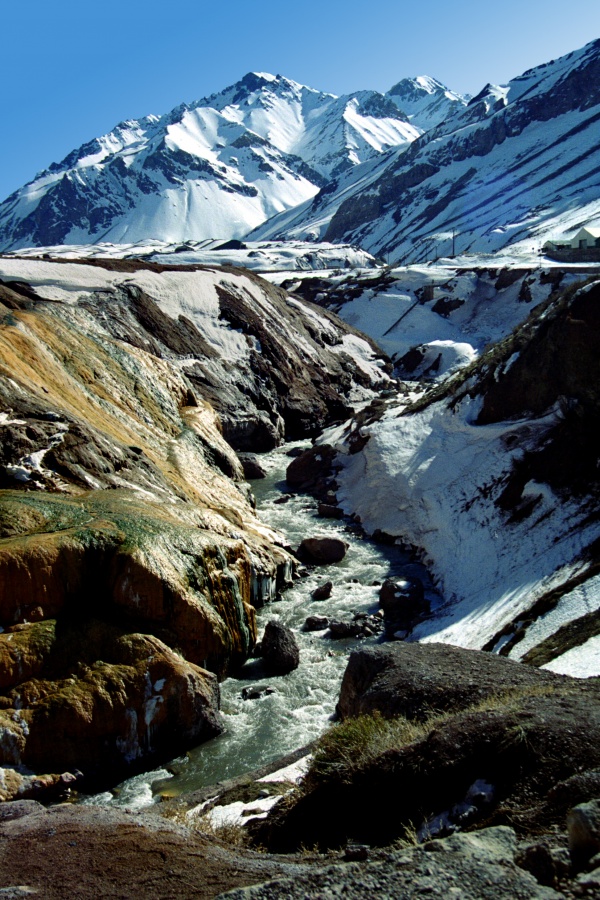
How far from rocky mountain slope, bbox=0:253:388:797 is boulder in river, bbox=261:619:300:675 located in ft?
1.59

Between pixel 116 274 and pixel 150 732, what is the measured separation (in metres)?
40.2

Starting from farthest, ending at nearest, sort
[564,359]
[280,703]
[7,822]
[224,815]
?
[564,359], [280,703], [224,815], [7,822]

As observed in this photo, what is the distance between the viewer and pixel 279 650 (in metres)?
18.3

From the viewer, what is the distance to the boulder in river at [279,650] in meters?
18.1

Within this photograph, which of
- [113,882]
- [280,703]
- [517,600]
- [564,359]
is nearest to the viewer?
[113,882]

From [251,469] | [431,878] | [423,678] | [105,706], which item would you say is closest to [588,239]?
[251,469]

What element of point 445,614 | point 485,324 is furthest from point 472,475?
point 485,324

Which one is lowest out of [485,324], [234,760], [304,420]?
[234,760]

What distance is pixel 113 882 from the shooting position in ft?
20.6

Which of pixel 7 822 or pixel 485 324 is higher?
pixel 485 324

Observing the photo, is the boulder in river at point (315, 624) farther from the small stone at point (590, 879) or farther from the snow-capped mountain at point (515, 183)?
the snow-capped mountain at point (515, 183)

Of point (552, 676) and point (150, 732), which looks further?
point (150, 732)

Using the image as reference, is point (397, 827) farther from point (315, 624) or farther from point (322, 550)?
point (322, 550)

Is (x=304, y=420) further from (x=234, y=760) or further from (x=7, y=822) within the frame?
(x=7, y=822)
